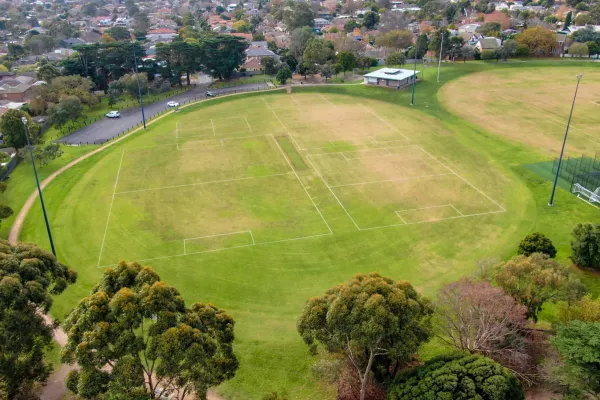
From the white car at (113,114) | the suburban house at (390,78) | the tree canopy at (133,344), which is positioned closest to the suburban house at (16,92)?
the white car at (113,114)

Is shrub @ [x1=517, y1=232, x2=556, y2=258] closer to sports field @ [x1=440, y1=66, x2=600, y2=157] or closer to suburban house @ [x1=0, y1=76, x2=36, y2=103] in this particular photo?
sports field @ [x1=440, y1=66, x2=600, y2=157]

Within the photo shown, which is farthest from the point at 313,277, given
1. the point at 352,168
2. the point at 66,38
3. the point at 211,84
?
the point at 66,38

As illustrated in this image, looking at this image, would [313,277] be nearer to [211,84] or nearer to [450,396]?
[450,396]

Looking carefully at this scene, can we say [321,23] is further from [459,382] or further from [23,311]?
[459,382]

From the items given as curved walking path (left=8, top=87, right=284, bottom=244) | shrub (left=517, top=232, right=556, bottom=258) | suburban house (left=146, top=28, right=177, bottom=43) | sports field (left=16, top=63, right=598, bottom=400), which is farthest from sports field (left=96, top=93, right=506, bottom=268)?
suburban house (left=146, top=28, right=177, bottom=43)

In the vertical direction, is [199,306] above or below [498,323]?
above

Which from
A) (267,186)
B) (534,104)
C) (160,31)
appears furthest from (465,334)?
(160,31)
